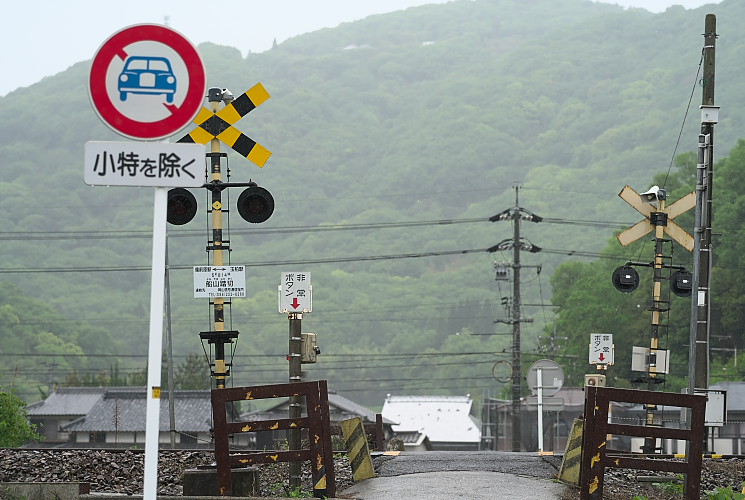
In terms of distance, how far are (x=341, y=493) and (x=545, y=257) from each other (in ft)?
331

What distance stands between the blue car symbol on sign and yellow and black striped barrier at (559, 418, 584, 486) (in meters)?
6.90

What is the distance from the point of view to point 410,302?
11600 cm

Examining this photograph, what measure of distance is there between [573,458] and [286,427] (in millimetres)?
3379

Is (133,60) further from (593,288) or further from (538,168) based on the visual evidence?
(538,168)

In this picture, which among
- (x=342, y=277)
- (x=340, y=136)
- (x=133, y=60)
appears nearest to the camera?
(x=133, y=60)

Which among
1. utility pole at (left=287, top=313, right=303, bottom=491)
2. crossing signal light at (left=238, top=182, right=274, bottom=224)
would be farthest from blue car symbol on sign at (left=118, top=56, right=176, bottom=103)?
crossing signal light at (left=238, top=182, right=274, bottom=224)

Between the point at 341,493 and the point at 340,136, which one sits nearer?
the point at 341,493

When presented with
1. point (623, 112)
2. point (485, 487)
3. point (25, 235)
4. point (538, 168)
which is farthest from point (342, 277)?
point (485, 487)

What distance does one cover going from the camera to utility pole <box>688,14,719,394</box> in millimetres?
16609

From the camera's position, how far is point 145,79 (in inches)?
233

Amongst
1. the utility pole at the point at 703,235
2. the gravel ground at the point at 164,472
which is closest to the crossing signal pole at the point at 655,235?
the utility pole at the point at 703,235

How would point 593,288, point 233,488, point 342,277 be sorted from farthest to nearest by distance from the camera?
point 342,277 → point 593,288 → point 233,488

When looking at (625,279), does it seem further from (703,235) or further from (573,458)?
(573,458)

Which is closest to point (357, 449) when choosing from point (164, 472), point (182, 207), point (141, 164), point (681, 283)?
point (164, 472)
